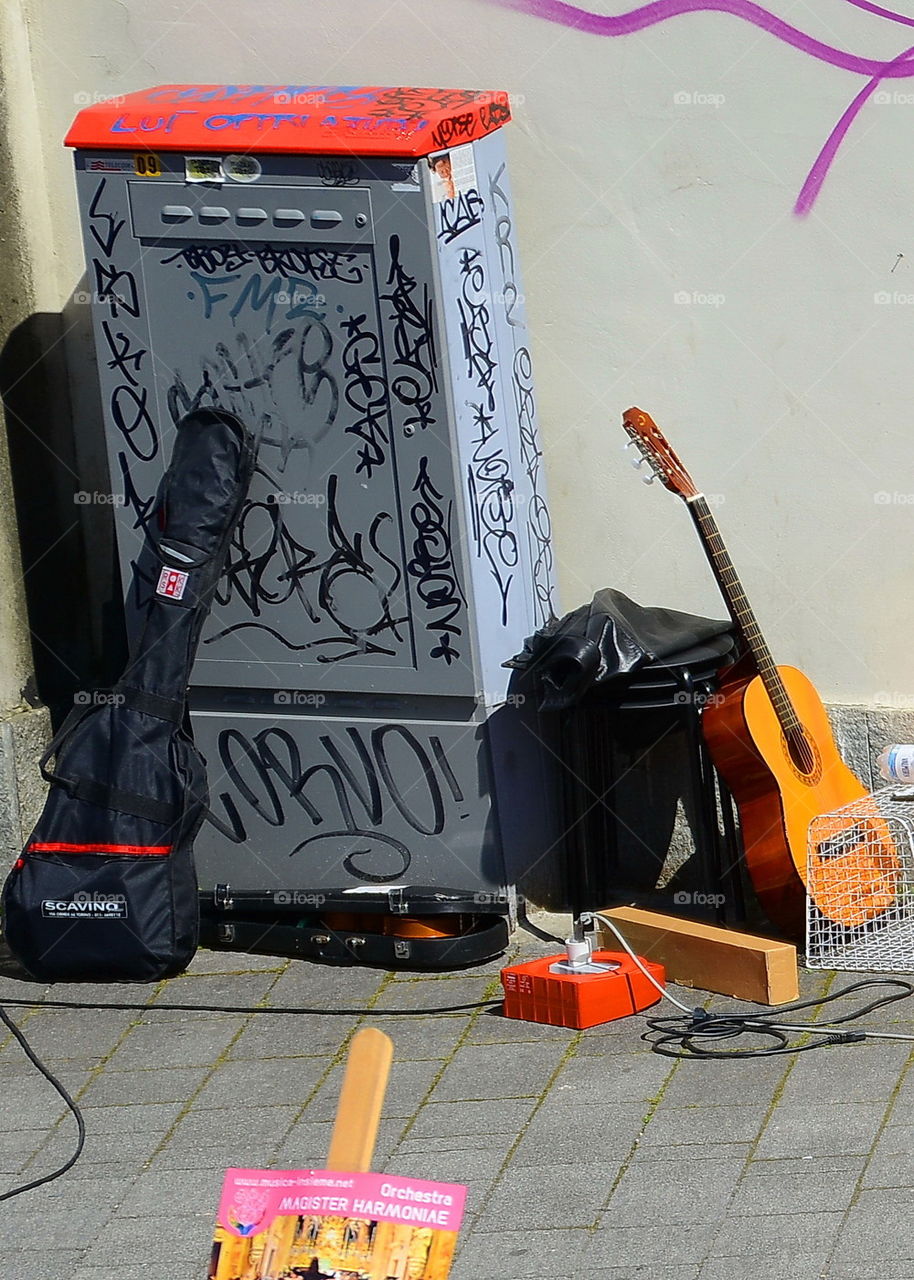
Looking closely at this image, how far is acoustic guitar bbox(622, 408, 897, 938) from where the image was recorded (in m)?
4.73

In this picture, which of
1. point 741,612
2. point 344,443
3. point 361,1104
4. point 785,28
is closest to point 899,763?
point 741,612

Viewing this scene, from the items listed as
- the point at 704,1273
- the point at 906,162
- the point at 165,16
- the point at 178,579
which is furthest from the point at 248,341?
the point at 704,1273

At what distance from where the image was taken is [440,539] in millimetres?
4914

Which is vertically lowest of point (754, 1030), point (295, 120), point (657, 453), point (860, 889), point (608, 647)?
point (754, 1030)

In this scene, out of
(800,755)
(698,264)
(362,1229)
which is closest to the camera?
(362,1229)

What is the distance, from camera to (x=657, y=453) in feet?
16.0

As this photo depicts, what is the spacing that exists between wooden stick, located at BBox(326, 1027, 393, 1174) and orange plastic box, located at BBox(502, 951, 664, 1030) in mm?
2424

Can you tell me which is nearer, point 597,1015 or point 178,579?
point 597,1015

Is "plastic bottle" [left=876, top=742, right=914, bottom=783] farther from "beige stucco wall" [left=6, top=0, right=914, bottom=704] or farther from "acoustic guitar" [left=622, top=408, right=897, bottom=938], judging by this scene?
"beige stucco wall" [left=6, top=0, right=914, bottom=704]

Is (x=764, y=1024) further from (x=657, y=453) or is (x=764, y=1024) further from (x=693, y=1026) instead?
(x=657, y=453)

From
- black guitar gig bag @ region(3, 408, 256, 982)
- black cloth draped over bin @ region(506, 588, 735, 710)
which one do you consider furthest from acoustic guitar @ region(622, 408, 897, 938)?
black guitar gig bag @ region(3, 408, 256, 982)

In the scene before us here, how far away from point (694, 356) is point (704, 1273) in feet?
9.46

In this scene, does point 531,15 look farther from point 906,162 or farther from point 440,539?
point 440,539

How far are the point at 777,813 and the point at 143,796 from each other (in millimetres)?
1811
